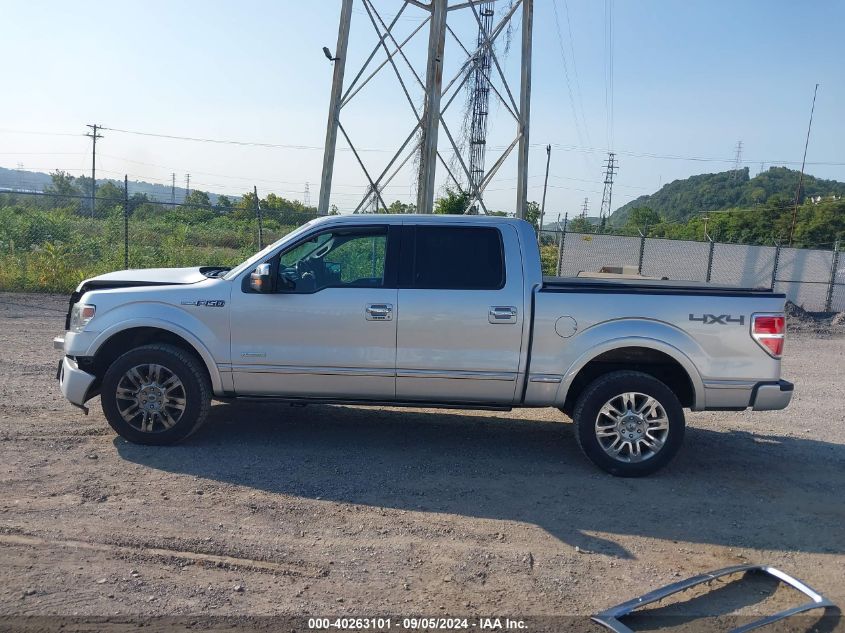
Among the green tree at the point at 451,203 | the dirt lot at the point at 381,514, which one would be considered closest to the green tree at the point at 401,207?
the green tree at the point at 451,203

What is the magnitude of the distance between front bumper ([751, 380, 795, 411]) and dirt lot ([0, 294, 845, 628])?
672mm

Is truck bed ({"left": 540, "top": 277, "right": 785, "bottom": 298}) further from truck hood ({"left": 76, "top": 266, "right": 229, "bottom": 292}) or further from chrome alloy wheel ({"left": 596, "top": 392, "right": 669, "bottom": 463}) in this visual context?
truck hood ({"left": 76, "top": 266, "right": 229, "bottom": 292})

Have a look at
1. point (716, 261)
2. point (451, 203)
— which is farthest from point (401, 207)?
point (716, 261)

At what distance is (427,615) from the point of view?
3.78m

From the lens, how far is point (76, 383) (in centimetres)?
622

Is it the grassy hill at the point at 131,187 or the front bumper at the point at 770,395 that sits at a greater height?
the grassy hill at the point at 131,187

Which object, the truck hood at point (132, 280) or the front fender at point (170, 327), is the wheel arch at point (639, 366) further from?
the truck hood at point (132, 280)

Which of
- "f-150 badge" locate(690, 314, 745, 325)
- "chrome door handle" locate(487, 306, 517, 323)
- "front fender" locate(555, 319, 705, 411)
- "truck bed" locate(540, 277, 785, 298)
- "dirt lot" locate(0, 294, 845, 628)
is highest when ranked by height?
"truck bed" locate(540, 277, 785, 298)

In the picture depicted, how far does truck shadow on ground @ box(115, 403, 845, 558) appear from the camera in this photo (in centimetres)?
514

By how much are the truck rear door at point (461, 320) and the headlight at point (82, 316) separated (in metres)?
2.58

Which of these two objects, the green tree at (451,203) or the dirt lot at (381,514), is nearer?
the dirt lot at (381,514)

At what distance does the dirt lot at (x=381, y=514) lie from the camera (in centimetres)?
401

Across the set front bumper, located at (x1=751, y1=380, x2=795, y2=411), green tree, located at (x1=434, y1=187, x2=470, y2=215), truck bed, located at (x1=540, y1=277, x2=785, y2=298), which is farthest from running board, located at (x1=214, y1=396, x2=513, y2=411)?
green tree, located at (x1=434, y1=187, x2=470, y2=215)

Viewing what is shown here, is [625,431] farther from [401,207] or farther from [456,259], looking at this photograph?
[401,207]
